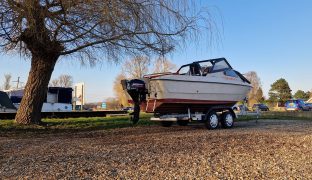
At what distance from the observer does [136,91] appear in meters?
12.0

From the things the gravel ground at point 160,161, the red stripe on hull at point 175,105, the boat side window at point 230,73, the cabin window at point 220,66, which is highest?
the cabin window at point 220,66

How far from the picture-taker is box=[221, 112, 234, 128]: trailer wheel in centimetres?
1344

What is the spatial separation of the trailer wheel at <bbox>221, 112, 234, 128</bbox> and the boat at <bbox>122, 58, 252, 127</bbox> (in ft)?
1.16

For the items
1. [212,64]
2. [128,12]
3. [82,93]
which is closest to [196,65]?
[212,64]

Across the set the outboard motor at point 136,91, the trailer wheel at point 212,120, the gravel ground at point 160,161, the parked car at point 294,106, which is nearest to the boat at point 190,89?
the outboard motor at point 136,91

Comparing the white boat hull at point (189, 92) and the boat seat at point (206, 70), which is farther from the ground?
the boat seat at point (206, 70)

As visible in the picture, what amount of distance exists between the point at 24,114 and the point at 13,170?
8004mm

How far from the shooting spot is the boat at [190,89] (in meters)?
11.8

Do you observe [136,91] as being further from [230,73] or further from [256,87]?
[256,87]

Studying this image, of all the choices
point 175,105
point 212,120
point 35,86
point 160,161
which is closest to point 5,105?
point 35,86

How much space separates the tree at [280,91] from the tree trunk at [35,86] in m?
67.3

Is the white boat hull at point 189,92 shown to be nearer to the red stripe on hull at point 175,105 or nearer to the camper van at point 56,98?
the red stripe on hull at point 175,105

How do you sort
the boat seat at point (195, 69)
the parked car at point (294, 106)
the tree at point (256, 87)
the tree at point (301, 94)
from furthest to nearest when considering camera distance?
the tree at point (301, 94) < the tree at point (256, 87) < the parked car at point (294, 106) < the boat seat at point (195, 69)

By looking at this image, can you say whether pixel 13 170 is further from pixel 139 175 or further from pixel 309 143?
pixel 309 143
